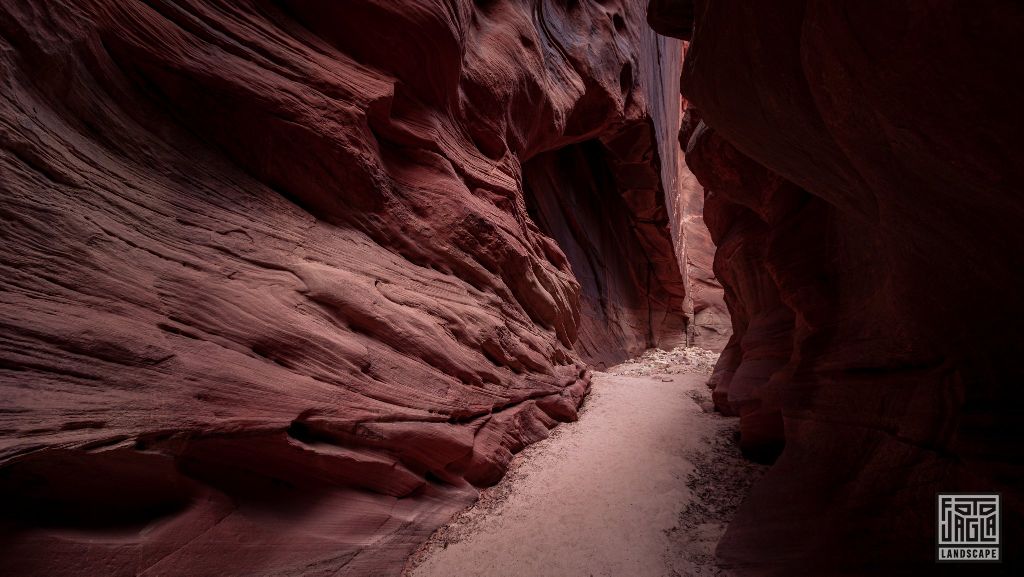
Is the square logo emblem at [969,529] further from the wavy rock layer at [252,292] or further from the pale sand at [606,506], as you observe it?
the wavy rock layer at [252,292]

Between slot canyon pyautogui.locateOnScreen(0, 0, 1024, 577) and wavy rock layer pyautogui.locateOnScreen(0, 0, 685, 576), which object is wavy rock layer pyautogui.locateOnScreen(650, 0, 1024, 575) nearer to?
slot canyon pyautogui.locateOnScreen(0, 0, 1024, 577)

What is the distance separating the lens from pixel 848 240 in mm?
3592

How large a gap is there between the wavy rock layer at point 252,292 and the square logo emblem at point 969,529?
10.8ft

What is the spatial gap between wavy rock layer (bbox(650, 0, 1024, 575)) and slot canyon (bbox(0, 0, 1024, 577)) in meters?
0.02

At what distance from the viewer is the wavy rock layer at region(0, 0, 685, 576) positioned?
223cm

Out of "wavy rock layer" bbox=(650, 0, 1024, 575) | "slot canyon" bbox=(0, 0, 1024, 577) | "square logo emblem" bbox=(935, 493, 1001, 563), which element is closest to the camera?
"wavy rock layer" bbox=(650, 0, 1024, 575)

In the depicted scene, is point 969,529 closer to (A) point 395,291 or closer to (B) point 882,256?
(B) point 882,256

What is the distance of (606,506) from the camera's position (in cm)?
385

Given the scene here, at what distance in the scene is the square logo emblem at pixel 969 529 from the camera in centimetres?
208

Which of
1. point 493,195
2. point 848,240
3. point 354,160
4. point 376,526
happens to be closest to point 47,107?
point 354,160

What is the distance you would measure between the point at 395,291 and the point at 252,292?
4.65ft

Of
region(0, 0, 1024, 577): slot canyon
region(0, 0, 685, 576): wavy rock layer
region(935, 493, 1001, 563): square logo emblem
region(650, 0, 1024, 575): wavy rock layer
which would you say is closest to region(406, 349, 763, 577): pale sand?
region(0, 0, 1024, 577): slot canyon

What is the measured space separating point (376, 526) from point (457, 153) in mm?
5248

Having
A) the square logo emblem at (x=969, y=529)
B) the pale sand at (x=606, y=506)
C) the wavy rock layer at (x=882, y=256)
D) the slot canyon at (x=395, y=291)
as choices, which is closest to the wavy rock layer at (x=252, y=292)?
the slot canyon at (x=395, y=291)
